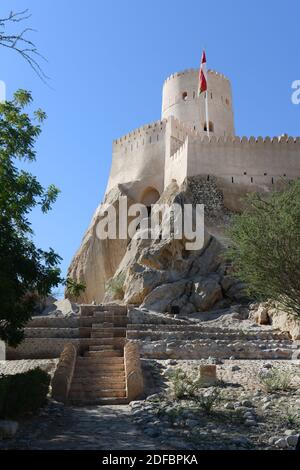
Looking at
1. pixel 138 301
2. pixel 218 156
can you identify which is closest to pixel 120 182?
pixel 218 156

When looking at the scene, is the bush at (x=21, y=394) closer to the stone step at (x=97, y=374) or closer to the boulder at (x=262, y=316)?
the stone step at (x=97, y=374)

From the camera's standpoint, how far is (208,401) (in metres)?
8.40

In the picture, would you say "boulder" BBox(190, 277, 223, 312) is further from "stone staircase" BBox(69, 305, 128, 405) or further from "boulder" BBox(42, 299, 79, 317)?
"stone staircase" BBox(69, 305, 128, 405)

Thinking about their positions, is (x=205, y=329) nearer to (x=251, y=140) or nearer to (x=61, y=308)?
(x=61, y=308)

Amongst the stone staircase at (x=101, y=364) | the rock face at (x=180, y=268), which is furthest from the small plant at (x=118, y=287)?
the stone staircase at (x=101, y=364)

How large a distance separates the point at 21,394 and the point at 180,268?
18.3 m

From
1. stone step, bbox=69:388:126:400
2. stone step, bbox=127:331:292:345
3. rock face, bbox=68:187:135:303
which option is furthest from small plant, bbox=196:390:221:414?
rock face, bbox=68:187:135:303

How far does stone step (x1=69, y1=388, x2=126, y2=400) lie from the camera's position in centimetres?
998

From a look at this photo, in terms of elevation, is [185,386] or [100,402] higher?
[185,386]

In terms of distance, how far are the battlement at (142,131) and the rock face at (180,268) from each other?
586cm

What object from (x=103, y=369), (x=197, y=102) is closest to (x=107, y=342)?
(x=103, y=369)

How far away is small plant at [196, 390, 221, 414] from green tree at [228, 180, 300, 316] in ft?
15.2

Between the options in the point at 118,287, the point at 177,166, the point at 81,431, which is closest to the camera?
the point at 81,431

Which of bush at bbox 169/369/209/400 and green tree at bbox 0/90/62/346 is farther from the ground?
green tree at bbox 0/90/62/346
